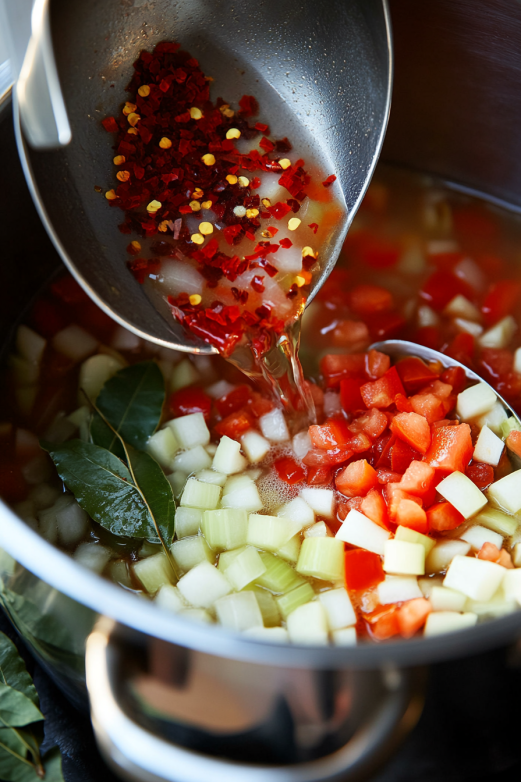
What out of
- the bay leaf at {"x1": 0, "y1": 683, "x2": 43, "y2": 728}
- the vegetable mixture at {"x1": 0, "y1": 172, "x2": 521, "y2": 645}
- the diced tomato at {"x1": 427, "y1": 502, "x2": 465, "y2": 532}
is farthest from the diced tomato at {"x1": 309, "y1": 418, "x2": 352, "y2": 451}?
the bay leaf at {"x1": 0, "y1": 683, "x2": 43, "y2": 728}

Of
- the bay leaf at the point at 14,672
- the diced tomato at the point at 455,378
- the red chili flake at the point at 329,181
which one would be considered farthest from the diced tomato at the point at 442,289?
the bay leaf at the point at 14,672

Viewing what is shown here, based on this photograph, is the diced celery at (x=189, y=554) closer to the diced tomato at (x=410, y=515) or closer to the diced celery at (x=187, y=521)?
the diced celery at (x=187, y=521)

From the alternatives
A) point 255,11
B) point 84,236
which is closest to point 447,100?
point 255,11

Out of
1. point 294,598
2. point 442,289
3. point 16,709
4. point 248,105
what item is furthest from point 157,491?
point 442,289

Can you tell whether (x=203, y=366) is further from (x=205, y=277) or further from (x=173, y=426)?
(x=205, y=277)

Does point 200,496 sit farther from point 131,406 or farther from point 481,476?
point 481,476

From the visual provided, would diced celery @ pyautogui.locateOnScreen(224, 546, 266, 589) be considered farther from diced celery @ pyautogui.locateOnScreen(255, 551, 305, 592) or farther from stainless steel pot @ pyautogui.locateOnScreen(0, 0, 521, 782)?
stainless steel pot @ pyautogui.locateOnScreen(0, 0, 521, 782)
